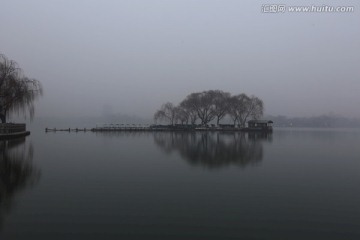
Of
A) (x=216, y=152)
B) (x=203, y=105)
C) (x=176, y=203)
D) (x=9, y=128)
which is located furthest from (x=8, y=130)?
(x=203, y=105)

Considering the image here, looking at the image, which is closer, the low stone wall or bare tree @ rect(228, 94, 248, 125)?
the low stone wall

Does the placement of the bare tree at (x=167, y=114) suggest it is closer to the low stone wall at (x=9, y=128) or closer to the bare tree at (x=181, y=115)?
→ the bare tree at (x=181, y=115)

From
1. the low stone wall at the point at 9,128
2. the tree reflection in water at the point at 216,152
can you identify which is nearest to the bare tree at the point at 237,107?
the tree reflection in water at the point at 216,152

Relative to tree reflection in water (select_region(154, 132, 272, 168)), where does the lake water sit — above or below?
below

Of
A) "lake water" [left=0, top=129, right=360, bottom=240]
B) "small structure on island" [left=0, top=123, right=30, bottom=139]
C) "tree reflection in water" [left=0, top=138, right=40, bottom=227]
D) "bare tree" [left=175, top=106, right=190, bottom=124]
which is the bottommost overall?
"lake water" [left=0, top=129, right=360, bottom=240]

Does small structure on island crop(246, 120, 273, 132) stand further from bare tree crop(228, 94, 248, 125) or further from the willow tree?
the willow tree

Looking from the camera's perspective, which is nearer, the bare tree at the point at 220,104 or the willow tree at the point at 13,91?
the willow tree at the point at 13,91

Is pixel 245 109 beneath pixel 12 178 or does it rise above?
above

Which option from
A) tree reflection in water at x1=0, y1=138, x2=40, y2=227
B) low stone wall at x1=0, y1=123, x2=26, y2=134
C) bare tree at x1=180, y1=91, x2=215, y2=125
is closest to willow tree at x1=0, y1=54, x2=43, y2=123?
low stone wall at x1=0, y1=123, x2=26, y2=134

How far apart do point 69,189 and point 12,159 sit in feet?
29.3

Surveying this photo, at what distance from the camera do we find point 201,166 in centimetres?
1766

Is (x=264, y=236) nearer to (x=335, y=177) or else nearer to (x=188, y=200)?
(x=188, y=200)

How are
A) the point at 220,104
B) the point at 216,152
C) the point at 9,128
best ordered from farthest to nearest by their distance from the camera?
1. the point at 220,104
2. the point at 9,128
3. the point at 216,152

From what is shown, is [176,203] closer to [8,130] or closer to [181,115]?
[8,130]
